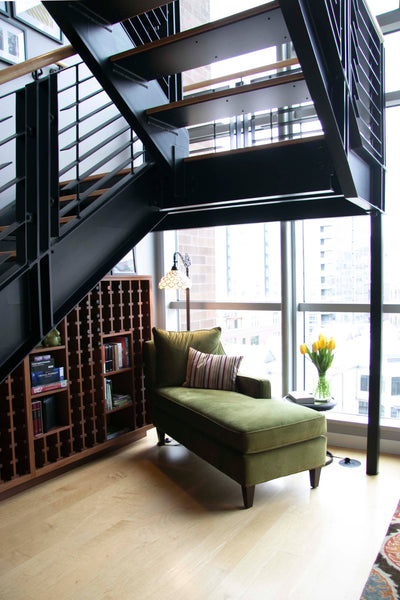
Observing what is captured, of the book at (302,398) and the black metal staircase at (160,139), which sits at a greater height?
the black metal staircase at (160,139)

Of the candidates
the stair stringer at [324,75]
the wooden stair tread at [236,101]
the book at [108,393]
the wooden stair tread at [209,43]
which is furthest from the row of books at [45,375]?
the stair stringer at [324,75]

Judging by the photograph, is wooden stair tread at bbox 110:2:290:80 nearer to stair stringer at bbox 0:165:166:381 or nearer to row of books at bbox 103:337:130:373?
stair stringer at bbox 0:165:166:381

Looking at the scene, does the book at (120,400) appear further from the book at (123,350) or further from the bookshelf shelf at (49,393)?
the bookshelf shelf at (49,393)

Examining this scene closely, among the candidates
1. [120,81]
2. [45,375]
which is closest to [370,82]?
[120,81]

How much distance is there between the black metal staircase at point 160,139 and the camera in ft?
4.63

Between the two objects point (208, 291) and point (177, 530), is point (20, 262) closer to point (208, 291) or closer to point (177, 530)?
point (177, 530)

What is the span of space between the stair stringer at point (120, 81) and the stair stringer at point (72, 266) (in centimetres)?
12

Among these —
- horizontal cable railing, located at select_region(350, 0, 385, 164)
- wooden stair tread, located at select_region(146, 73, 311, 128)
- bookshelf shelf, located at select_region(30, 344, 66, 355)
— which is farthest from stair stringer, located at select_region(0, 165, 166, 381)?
bookshelf shelf, located at select_region(30, 344, 66, 355)

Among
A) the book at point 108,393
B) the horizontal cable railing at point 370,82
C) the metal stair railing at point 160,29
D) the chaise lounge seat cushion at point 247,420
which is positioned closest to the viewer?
the metal stair railing at point 160,29

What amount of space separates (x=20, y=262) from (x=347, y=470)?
9.25 feet

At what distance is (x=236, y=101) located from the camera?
1.73m

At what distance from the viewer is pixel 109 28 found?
65.4 inches

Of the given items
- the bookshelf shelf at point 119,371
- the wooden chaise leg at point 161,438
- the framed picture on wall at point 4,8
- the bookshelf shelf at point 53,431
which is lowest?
the wooden chaise leg at point 161,438

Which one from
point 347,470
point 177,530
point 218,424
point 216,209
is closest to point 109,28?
point 216,209
